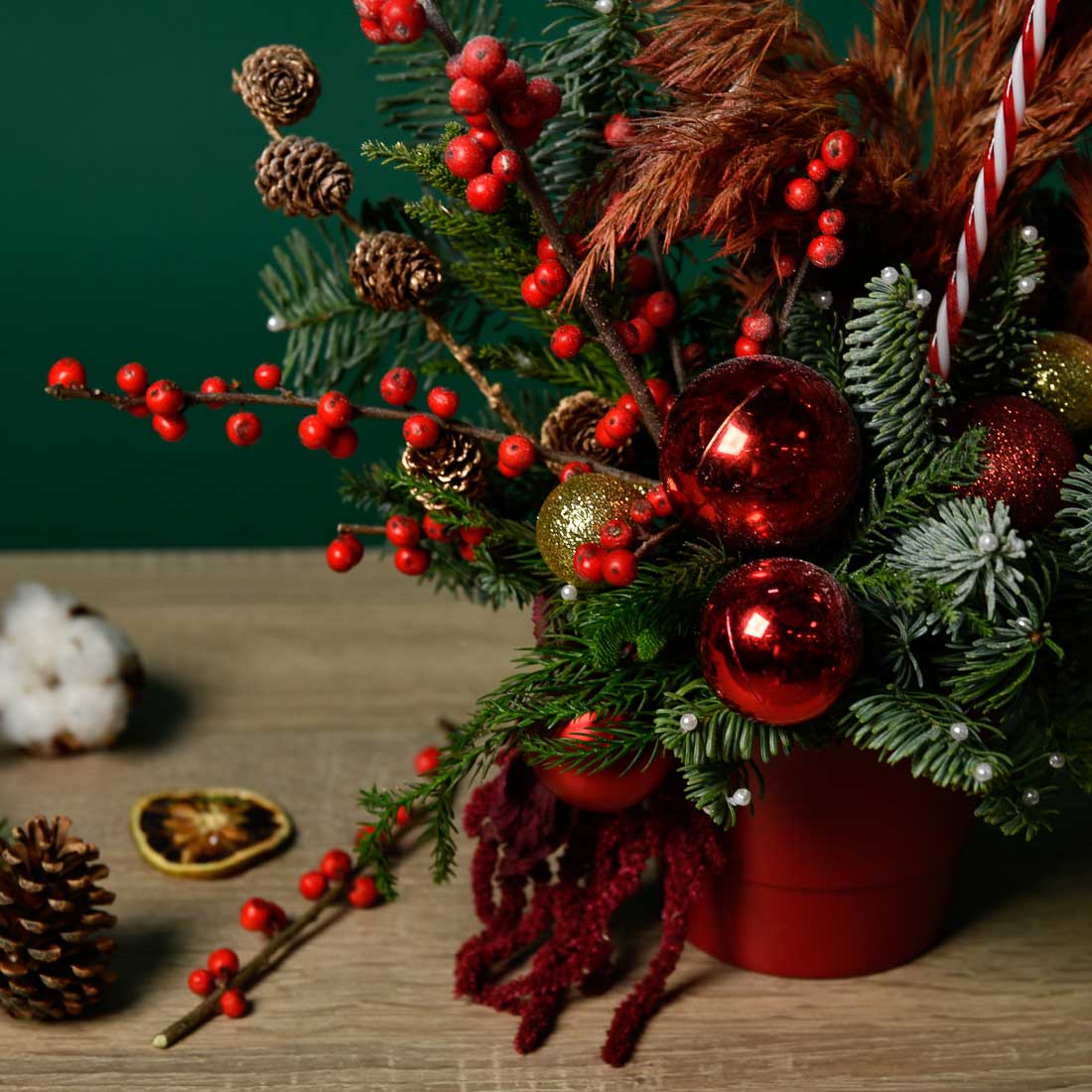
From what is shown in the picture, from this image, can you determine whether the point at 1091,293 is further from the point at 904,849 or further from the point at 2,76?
the point at 2,76

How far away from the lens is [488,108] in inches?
19.3

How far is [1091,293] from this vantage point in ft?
1.99

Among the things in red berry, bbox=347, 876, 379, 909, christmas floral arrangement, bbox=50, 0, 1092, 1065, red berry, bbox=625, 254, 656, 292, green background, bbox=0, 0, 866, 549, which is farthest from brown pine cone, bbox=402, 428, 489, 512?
green background, bbox=0, 0, 866, 549

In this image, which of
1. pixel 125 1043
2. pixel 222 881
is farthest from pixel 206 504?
pixel 125 1043

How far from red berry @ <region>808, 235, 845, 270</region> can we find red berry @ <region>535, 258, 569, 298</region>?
10 cm

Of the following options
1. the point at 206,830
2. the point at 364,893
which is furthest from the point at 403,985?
the point at 206,830

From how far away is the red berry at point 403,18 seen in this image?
0.47m

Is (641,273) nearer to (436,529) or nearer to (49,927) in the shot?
(436,529)

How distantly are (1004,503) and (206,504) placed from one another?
1121 millimetres

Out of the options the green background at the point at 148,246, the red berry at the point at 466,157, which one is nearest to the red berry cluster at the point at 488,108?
the red berry at the point at 466,157

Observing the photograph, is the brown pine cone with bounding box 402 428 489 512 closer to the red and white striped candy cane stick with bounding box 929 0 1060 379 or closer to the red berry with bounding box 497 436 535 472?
the red berry with bounding box 497 436 535 472

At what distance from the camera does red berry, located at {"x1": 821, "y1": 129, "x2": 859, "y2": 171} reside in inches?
20.2

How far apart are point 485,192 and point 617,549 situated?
0.47 ft

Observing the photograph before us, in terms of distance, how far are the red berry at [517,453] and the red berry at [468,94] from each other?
0.47ft
